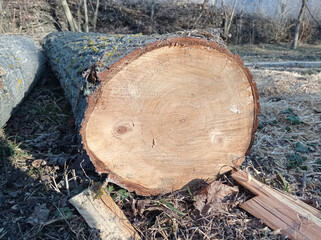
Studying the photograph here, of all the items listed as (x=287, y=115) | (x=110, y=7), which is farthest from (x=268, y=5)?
(x=287, y=115)

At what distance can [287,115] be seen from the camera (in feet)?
10.3

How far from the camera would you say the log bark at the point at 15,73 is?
2.59 m

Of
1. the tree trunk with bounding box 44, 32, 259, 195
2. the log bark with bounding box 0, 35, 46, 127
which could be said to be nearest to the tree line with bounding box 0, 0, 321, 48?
the log bark with bounding box 0, 35, 46, 127

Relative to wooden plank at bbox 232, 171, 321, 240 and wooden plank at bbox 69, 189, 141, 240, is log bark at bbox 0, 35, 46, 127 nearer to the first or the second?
wooden plank at bbox 69, 189, 141, 240

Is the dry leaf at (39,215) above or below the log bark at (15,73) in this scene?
below

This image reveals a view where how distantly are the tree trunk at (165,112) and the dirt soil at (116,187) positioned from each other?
0.21 metres

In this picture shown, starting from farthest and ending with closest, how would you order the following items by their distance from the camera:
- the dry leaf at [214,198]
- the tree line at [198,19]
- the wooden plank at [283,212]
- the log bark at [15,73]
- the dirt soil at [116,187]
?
the tree line at [198,19] → the log bark at [15,73] → the dry leaf at [214,198] → the dirt soil at [116,187] → the wooden plank at [283,212]

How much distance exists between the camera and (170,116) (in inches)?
70.6

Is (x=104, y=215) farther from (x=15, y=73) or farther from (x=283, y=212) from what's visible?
(x=15, y=73)

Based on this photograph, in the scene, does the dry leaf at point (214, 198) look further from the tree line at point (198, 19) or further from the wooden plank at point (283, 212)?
the tree line at point (198, 19)

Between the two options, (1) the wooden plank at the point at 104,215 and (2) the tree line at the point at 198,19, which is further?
(2) the tree line at the point at 198,19

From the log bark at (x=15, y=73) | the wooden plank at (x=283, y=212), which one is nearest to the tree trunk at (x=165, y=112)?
the wooden plank at (x=283, y=212)

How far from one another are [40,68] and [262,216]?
376 centimetres

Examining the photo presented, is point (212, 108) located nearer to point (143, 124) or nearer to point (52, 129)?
point (143, 124)
